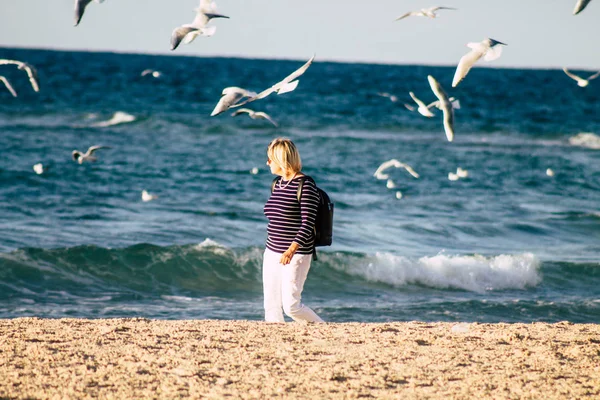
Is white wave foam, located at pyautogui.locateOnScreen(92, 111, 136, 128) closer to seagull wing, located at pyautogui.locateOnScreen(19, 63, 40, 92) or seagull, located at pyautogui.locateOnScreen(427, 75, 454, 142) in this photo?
seagull wing, located at pyautogui.locateOnScreen(19, 63, 40, 92)

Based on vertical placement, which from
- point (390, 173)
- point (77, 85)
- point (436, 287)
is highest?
point (77, 85)

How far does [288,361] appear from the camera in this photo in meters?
4.71

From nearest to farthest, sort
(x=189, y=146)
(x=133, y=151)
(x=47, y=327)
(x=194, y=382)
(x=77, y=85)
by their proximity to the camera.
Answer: (x=194, y=382), (x=47, y=327), (x=133, y=151), (x=189, y=146), (x=77, y=85)

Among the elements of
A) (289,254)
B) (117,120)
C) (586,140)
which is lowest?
(289,254)

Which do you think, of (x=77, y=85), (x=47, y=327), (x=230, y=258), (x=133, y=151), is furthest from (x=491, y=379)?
(x=77, y=85)

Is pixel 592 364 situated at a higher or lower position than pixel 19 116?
lower

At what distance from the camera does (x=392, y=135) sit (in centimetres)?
2684

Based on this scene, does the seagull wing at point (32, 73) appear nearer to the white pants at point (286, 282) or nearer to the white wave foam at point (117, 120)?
the white pants at point (286, 282)

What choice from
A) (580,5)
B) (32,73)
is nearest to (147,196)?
(32,73)

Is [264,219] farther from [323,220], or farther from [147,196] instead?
[323,220]

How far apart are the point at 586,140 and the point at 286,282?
2390 centimetres

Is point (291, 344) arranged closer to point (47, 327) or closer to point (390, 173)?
point (47, 327)

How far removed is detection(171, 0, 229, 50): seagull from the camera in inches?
227

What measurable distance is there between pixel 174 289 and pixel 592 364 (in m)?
5.21
